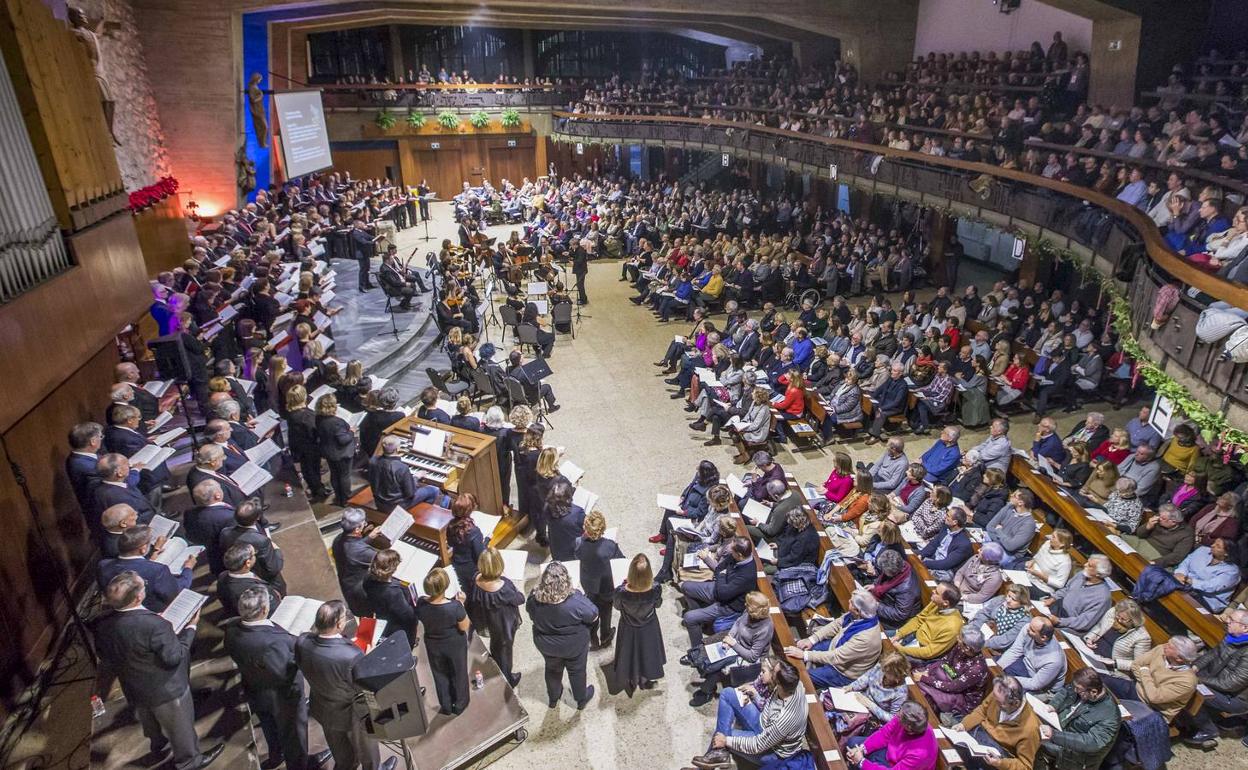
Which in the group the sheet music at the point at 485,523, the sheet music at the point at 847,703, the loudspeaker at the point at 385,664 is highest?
the loudspeaker at the point at 385,664

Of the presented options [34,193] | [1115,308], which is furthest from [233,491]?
[1115,308]

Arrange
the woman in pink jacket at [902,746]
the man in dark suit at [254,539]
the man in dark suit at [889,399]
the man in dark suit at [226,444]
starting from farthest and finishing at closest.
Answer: the man in dark suit at [889,399]
the man in dark suit at [226,444]
the man in dark suit at [254,539]
the woman in pink jacket at [902,746]

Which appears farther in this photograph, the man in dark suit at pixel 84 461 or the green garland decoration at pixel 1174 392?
the green garland decoration at pixel 1174 392

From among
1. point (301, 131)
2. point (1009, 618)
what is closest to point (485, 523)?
point (1009, 618)

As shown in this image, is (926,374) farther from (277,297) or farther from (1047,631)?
(277,297)

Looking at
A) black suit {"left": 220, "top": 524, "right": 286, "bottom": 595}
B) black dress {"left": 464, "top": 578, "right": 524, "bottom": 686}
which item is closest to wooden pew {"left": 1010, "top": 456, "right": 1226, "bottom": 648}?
black dress {"left": 464, "top": 578, "right": 524, "bottom": 686}

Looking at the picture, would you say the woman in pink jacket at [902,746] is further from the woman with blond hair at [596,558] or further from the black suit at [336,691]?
the black suit at [336,691]

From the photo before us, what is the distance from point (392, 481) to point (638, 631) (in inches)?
106

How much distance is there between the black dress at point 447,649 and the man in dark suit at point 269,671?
2.79 ft

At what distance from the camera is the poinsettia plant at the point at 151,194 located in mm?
11008

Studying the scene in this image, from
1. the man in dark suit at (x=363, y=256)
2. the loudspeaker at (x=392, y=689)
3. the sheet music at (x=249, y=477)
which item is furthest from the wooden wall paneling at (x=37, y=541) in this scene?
the man in dark suit at (x=363, y=256)

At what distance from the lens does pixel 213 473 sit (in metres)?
5.81

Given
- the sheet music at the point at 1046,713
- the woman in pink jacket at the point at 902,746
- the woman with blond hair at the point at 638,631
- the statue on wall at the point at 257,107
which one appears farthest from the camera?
the statue on wall at the point at 257,107

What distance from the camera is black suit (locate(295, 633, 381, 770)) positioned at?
4.24 m
